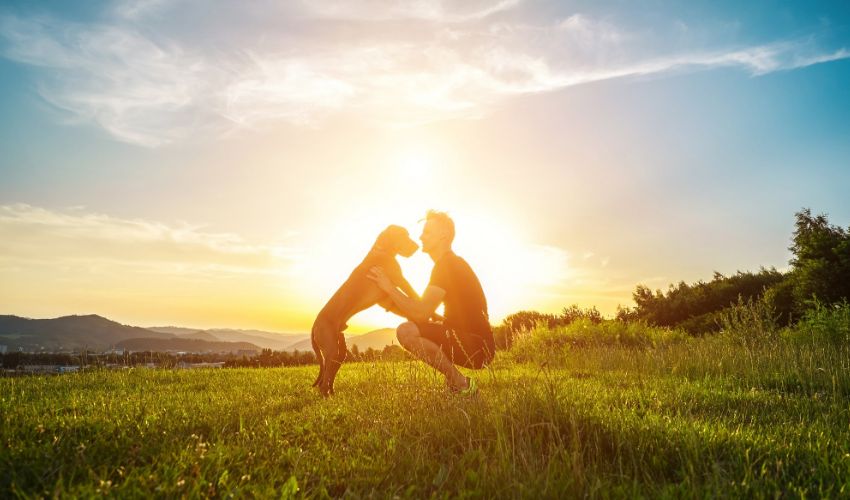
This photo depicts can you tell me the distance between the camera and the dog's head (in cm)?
712

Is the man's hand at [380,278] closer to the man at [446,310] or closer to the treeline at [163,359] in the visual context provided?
the man at [446,310]

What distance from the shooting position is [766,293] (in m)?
19.0

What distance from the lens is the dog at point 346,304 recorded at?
270 inches

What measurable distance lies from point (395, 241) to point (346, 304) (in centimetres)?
103

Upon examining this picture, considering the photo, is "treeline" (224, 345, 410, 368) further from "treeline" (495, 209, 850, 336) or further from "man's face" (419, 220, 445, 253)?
"man's face" (419, 220, 445, 253)

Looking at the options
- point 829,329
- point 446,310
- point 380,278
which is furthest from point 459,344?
point 829,329

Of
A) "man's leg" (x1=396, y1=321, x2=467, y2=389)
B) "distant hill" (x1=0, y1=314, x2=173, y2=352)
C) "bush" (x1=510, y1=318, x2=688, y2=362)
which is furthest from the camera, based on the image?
"distant hill" (x1=0, y1=314, x2=173, y2=352)

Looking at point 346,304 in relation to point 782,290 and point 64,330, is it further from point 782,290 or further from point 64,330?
point 64,330

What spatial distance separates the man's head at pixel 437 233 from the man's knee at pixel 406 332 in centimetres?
91

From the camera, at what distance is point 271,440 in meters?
3.92

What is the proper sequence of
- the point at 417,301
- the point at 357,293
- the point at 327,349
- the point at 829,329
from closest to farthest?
the point at 417,301 < the point at 327,349 < the point at 357,293 < the point at 829,329

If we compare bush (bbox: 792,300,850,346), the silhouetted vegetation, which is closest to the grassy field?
bush (bbox: 792,300,850,346)

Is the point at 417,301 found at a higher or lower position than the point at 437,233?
lower

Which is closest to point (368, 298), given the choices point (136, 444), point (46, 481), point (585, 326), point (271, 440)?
point (271, 440)
